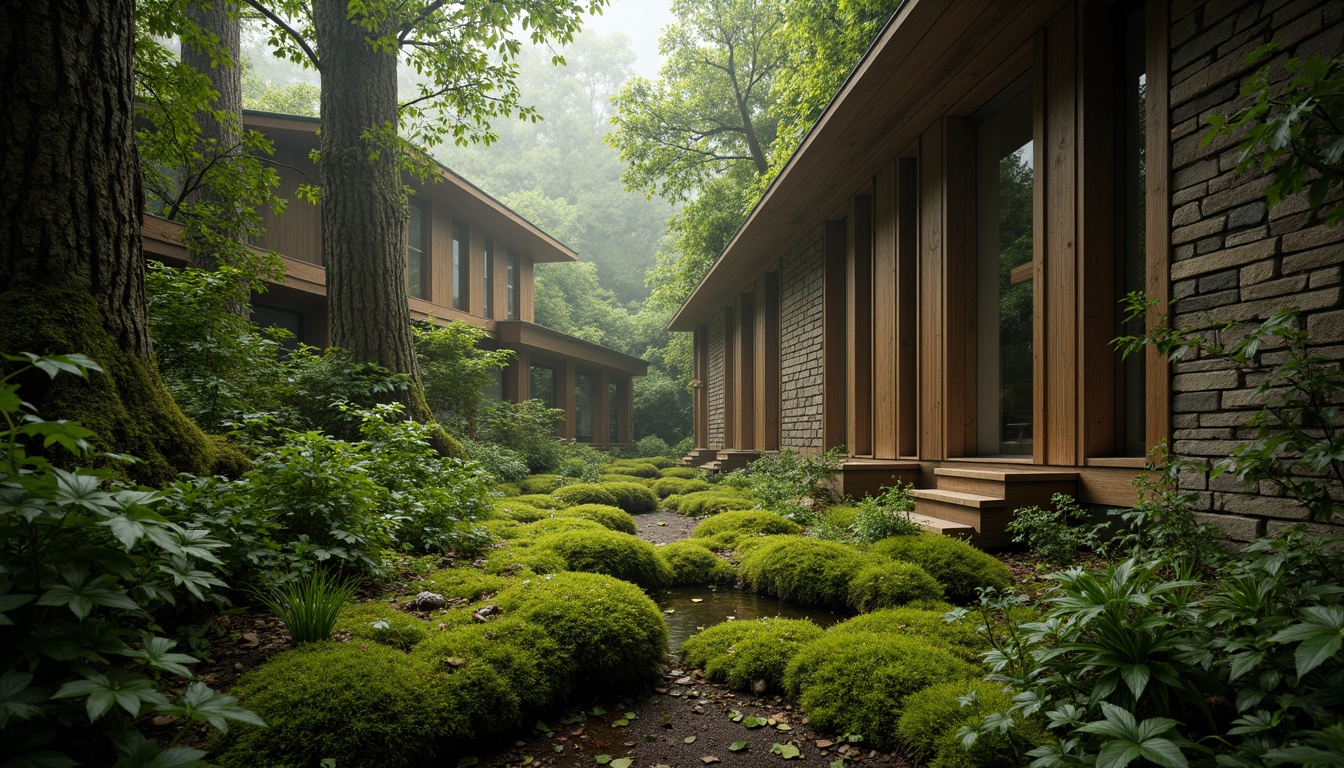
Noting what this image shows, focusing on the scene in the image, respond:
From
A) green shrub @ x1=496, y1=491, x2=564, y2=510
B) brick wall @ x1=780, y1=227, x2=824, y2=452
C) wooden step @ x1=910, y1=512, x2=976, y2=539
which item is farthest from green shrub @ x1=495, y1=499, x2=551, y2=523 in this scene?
brick wall @ x1=780, y1=227, x2=824, y2=452

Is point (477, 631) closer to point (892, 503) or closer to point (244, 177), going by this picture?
point (892, 503)

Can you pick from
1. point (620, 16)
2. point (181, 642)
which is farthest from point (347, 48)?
point (620, 16)

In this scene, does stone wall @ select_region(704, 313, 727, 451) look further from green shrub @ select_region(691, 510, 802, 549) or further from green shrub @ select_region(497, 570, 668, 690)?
green shrub @ select_region(497, 570, 668, 690)

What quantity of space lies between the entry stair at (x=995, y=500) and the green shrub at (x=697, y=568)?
5.34ft

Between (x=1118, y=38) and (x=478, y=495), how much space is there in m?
5.78

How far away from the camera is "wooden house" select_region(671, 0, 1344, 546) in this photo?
3.12 meters

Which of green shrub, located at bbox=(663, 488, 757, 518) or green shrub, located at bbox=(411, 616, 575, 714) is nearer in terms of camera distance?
green shrub, located at bbox=(411, 616, 575, 714)

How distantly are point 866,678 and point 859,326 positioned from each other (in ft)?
18.4

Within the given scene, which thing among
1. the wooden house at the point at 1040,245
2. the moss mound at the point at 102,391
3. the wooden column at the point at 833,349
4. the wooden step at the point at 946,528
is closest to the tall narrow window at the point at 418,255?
the wooden house at the point at 1040,245

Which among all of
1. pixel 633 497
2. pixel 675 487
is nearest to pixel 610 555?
pixel 633 497

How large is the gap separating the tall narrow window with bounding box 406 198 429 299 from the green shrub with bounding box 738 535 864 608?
40.1ft

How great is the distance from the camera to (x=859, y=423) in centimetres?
773

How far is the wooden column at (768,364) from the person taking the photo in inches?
466

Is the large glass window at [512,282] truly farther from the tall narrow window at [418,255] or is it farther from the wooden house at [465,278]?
the tall narrow window at [418,255]
